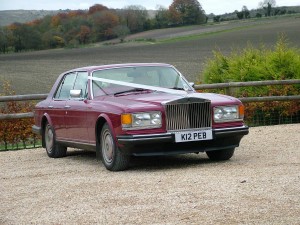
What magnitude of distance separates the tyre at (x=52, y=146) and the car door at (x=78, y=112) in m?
0.86

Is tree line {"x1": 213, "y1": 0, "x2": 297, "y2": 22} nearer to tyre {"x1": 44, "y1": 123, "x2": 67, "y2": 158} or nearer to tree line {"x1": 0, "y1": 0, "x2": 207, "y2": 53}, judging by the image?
tree line {"x1": 0, "y1": 0, "x2": 207, "y2": 53}

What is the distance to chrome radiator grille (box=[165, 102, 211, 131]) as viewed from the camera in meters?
10.8

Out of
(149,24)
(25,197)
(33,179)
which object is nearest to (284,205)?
(25,197)

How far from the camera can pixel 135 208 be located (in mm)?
7918

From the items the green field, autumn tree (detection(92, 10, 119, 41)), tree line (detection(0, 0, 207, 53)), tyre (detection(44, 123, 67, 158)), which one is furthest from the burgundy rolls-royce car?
autumn tree (detection(92, 10, 119, 41))

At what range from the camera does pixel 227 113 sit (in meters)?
11.2

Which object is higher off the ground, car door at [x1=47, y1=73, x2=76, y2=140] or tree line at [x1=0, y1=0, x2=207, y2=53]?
car door at [x1=47, y1=73, x2=76, y2=140]

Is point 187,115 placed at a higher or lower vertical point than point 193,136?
higher

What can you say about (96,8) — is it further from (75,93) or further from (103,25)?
(75,93)

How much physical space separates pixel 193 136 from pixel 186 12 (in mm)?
79982

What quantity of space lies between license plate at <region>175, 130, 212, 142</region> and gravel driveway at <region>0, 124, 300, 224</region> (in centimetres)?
40

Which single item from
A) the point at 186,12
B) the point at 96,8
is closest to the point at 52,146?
the point at 186,12

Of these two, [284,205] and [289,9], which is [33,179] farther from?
[289,9]

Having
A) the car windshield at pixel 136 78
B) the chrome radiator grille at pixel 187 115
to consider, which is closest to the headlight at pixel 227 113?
the chrome radiator grille at pixel 187 115
